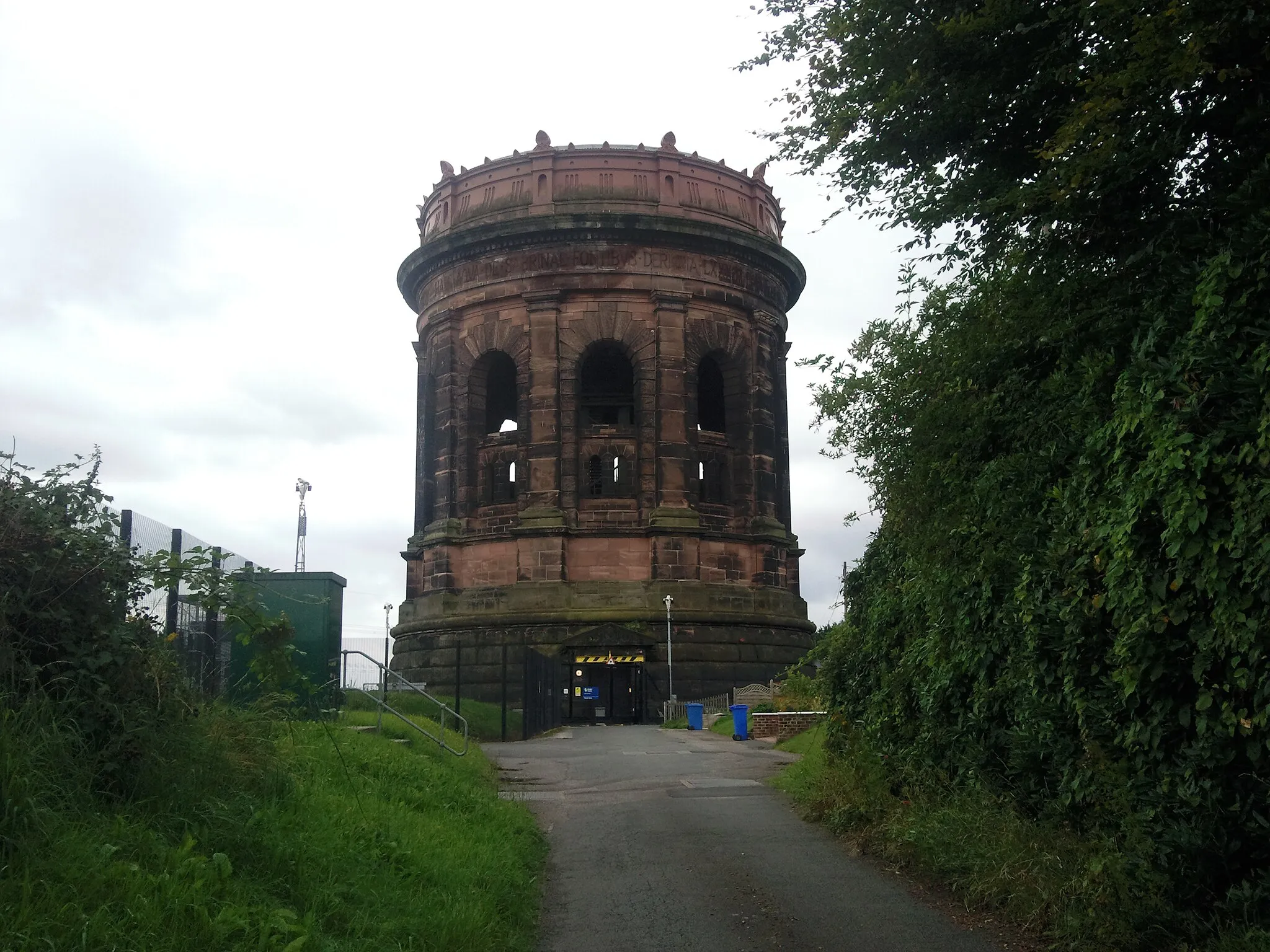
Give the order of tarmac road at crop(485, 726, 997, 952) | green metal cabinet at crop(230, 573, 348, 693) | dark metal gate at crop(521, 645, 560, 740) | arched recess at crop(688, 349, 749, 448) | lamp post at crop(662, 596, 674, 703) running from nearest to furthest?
1. tarmac road at crop(485, 726, 997, 952)
2. green metal cabinet at crop(230, 573, 348, 693)
3. dark metal gate at crop(521, 645, 560, 740)
4. lamp post at crop(662, 596, 674, 703)
5. arched recess at crop(688, 349, 749, 448)

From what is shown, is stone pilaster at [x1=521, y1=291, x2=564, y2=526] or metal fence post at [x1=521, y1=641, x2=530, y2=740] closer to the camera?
metal fence post at [x1=521, y1=641, x2=530, y2=740]

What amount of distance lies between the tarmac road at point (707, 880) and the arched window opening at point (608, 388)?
1045 inches

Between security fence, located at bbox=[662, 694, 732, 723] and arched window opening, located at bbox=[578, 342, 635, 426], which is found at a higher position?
arched window opening, located at bbox=[578, 342, 635, 426]

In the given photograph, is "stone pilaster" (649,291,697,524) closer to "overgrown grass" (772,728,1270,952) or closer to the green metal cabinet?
the green metal cabinet

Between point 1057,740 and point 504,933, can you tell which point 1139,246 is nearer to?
point 1057,740

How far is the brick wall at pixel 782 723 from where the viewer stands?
92.5 feet

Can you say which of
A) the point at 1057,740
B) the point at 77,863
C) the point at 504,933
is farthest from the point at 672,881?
the point at 77,863

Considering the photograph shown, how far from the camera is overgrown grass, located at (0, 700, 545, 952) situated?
4965mm

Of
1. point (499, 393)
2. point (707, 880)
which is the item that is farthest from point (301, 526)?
point (707, 880)

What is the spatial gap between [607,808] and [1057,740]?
7.89m

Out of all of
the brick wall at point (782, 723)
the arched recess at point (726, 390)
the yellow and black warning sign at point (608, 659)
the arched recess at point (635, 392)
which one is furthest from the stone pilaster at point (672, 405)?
the brick wall at point (782, 723)

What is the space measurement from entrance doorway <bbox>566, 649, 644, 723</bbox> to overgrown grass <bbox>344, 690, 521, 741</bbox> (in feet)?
15.9

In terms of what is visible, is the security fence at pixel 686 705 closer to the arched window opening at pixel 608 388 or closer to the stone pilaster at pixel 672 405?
the stone pilaster at pixel 672 405

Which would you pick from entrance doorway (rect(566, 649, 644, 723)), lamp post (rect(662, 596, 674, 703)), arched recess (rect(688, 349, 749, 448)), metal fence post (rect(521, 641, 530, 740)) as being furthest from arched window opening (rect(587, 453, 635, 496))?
metal fence post (rect(521, 641, 530, 740))
